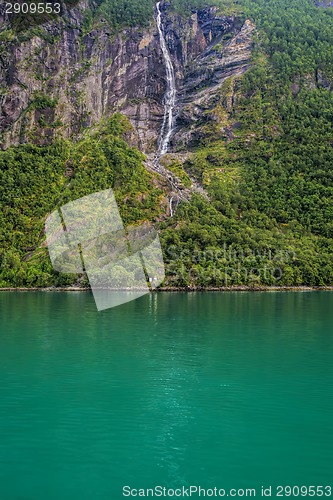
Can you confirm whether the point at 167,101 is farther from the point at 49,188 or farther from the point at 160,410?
the point at 160,410

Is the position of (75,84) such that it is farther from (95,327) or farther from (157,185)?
(95,327)

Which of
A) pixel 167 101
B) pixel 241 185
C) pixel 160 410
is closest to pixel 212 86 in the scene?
pixel 167 101

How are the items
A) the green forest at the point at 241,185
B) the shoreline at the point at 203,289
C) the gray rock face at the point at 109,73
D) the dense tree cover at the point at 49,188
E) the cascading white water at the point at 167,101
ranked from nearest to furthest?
the shoreline at the point at 203,289 < the dense tree cover at the point at 49,188 < the green forest at the point at 241,185 < the gray rock face at the point at 109,73 < the cascading white water at the point at 167,101

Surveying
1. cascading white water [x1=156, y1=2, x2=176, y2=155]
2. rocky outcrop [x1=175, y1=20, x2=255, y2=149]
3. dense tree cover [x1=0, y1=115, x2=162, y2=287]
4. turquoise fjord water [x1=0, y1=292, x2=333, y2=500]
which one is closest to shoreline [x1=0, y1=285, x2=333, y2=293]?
dense tree cover [x1=0, y1=115, x2=162, y2=287]

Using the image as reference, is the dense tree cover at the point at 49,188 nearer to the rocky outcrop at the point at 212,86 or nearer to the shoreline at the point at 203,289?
the shoreline at the point at 203,289

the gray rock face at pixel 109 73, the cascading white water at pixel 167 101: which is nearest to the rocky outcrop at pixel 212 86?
the gray rock face at pixel 109 73
